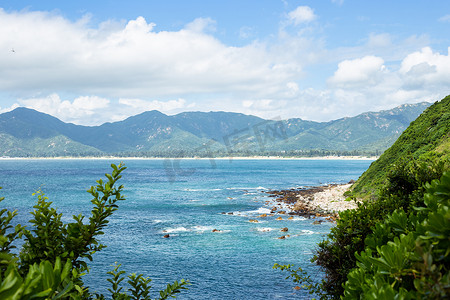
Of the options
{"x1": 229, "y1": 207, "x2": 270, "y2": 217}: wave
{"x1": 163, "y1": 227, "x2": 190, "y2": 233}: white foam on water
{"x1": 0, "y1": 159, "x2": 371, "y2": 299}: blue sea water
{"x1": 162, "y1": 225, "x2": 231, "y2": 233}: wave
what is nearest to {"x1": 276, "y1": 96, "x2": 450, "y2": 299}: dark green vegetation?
{"x1": 0, "y1": 159, "x2": 371, "y2": 299}: blue sea water

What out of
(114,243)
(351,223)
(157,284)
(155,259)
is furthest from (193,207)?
(351,223)

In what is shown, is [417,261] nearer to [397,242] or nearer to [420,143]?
[397,242]

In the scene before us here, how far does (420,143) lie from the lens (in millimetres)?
46781

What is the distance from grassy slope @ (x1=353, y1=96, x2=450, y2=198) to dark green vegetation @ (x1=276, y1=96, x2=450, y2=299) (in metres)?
35.2

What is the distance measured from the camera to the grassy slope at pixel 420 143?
136 feet

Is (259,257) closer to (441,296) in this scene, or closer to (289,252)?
(289,252)

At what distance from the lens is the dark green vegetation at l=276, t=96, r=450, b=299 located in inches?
97.5

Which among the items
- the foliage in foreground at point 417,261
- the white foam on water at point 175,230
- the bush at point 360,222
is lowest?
the white foam on water at point 175,230

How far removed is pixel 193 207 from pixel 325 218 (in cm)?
2402

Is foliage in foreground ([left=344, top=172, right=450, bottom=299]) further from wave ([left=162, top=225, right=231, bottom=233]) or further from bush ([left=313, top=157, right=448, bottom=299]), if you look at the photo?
wave ([left=162, top=225, right=231, bottom=233])

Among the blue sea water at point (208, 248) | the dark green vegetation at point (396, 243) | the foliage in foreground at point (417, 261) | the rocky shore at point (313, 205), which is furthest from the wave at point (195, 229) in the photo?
the foliage in foreground at point (417, 261)

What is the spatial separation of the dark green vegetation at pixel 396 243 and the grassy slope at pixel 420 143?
115 feet

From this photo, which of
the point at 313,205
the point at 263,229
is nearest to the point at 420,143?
the point at 313,205

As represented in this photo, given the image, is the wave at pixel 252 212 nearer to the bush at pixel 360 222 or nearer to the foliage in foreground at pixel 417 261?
the bush at pixel 360 222
